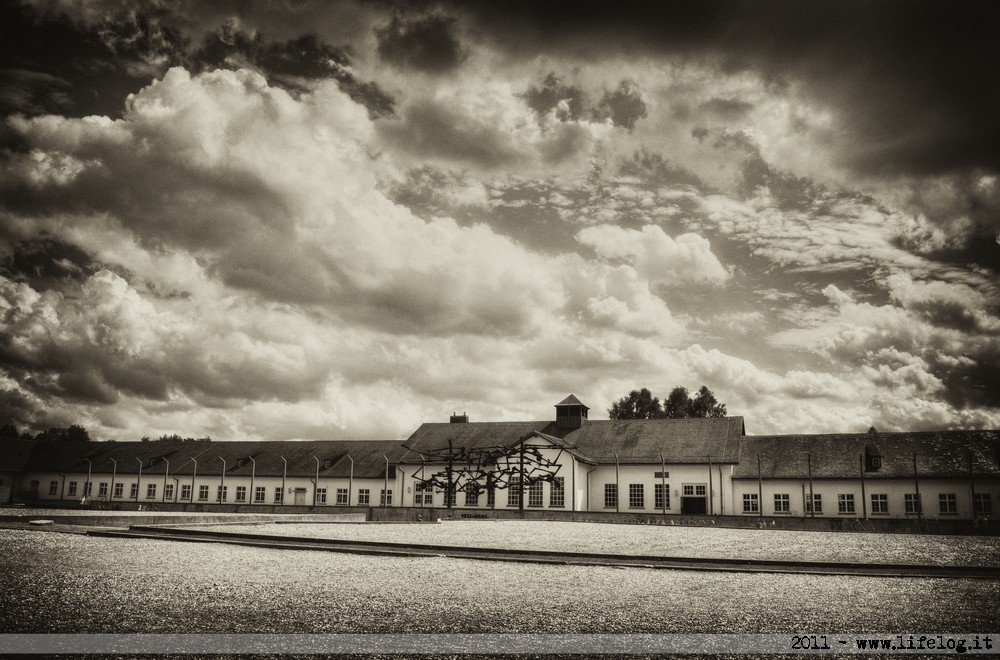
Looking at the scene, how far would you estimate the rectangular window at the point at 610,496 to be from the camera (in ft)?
156

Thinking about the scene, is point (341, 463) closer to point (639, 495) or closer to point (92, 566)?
point (639, 495)

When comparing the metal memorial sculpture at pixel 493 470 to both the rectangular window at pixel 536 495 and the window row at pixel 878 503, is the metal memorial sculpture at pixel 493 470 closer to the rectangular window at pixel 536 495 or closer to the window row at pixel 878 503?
the rectangular window at pixel 536 495

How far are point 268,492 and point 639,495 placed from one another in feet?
92.9

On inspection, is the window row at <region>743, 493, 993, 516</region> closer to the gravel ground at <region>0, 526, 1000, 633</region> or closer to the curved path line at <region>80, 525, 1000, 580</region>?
the curved path line at <region>80, 525, 1000, 580</region>

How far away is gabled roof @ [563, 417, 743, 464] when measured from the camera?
152ft

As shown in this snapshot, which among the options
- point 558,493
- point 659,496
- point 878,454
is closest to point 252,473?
point 558,493

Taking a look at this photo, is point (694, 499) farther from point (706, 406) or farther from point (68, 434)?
point (68, 434)

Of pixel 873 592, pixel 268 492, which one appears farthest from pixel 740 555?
pixel 268 492

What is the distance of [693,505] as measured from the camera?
4531 cm

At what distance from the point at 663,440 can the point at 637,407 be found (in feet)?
96.4

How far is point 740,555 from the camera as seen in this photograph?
15859 mm

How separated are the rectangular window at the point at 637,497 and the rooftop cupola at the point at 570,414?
7376mm

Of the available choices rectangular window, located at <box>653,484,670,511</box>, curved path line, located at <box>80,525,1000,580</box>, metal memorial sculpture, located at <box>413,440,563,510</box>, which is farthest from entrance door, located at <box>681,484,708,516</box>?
curved path line, located at <box>80,525,1000,580</box>

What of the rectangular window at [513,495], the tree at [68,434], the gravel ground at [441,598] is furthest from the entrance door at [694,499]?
the tree at [68,434]
